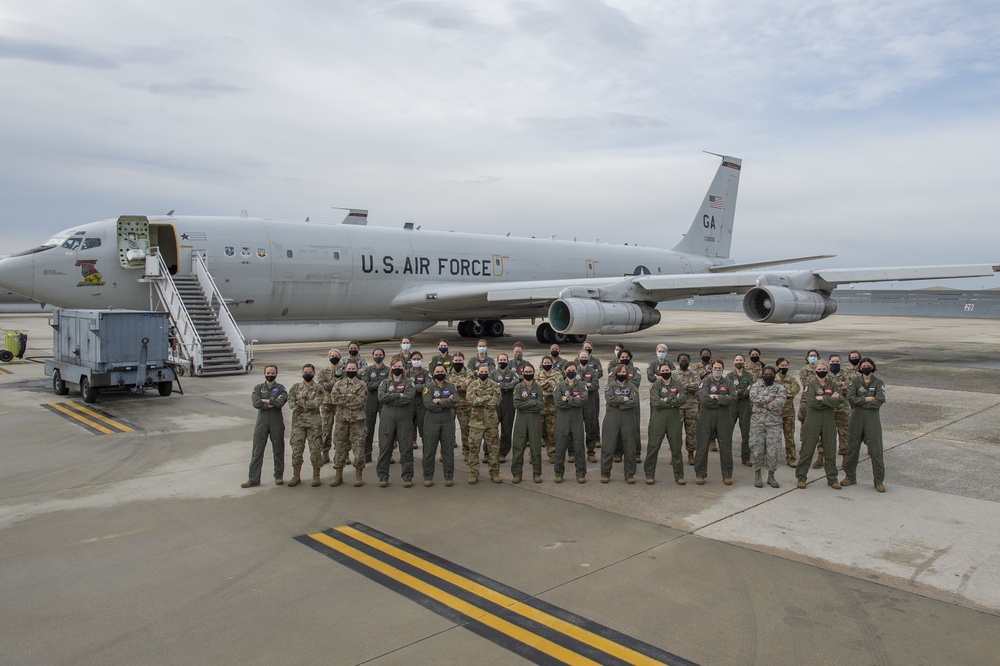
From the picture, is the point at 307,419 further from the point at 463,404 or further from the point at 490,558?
the point at 490,558

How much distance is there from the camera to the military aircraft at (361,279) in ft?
58.4

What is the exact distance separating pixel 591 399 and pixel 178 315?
12.1 m

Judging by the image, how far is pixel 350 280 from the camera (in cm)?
2148

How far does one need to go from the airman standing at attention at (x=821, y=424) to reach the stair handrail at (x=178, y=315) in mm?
13088

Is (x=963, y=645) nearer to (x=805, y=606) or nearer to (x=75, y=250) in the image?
(x=805, y=606)

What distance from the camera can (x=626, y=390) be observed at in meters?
8.03

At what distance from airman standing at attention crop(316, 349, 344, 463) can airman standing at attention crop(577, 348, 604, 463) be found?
296 cm

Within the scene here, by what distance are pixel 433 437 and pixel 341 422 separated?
1.06 metres

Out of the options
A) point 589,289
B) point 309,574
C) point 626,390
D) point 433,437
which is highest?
point 589,289

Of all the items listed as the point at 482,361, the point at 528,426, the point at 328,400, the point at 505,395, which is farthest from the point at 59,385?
the point at 528,426

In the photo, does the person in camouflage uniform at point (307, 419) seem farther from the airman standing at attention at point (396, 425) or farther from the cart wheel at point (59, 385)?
the cart wheel at point (59, 385)

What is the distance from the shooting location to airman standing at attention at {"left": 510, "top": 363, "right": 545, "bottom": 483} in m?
8.12

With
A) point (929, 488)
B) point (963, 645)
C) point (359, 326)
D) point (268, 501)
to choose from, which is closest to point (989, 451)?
point (929, 488)

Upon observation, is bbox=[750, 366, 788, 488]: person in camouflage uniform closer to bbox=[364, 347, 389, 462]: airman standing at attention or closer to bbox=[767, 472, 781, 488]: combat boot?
bbox=[767, 472, 781, 488]: combat boot
